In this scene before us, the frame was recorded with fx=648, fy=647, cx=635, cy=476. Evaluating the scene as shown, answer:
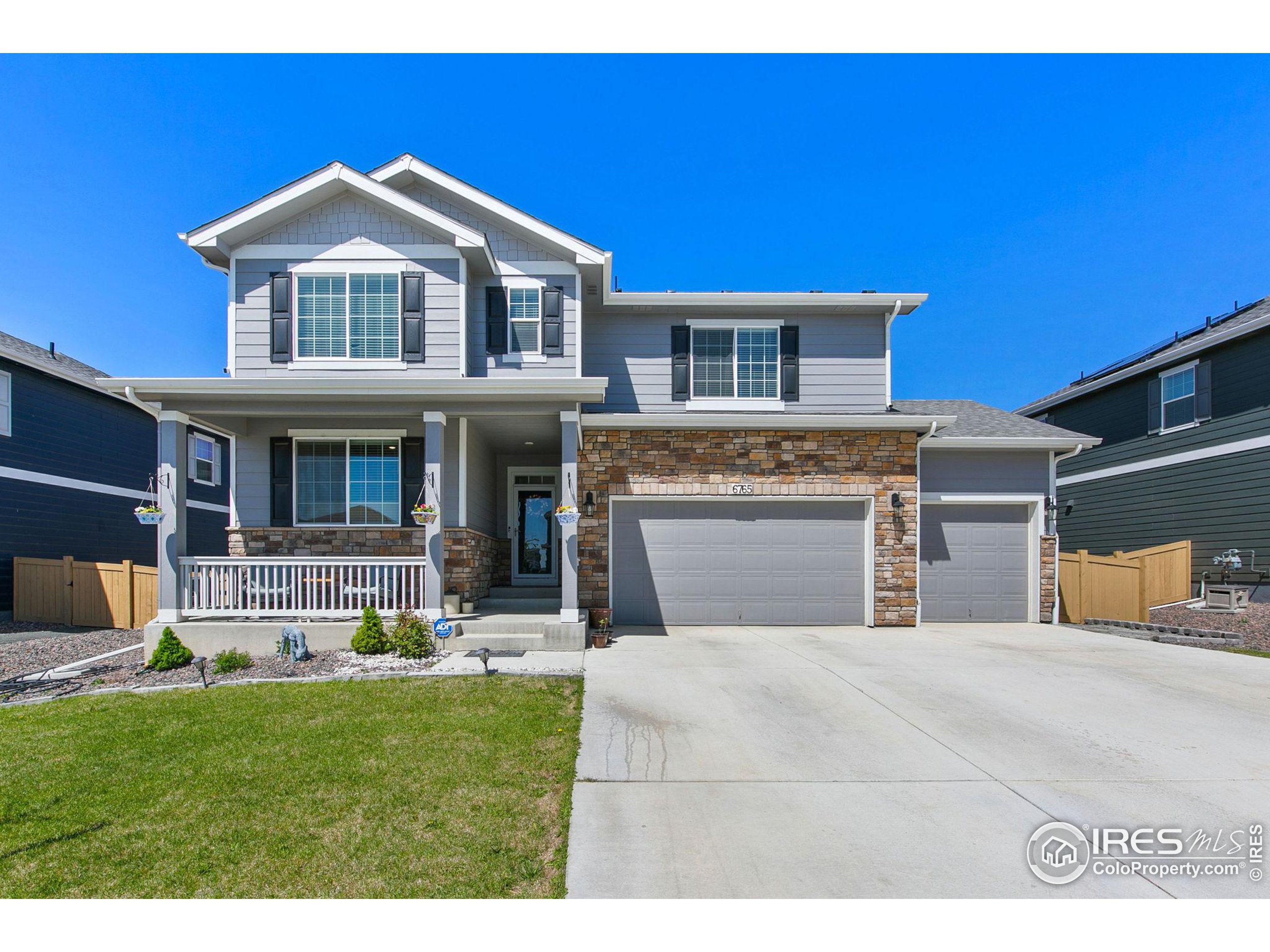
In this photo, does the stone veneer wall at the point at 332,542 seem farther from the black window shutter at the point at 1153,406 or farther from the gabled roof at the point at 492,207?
the black window shutter at the point at 1153,406

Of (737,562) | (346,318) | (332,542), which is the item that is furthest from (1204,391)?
(332,542)

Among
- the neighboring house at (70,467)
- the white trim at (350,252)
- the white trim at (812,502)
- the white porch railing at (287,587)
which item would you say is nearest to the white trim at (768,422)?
the white trim at (812,502)

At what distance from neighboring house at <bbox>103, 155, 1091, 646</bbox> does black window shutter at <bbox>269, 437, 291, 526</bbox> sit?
1.3 inches

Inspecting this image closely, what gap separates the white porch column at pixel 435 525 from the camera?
29.7ft

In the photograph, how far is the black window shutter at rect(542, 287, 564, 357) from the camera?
11062mm

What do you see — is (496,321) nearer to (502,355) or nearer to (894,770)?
(502,355)

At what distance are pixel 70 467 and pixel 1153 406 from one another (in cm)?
2567

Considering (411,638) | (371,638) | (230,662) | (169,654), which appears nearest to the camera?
(230,662)

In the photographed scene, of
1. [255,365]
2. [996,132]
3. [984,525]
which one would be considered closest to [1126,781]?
[984,525]

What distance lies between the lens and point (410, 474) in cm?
1083

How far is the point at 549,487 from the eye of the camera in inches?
521

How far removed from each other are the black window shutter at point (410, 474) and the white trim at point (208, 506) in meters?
8.87

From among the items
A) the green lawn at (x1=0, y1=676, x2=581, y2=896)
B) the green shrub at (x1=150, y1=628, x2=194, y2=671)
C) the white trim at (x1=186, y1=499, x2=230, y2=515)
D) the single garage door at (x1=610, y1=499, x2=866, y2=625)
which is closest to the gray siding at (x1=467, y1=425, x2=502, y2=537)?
the single garage door at (x1=610, y1=499, x2=866, y2=625)

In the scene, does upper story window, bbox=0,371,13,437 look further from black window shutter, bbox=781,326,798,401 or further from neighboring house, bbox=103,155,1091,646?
black window shutter, bbox=781,326,798,401
